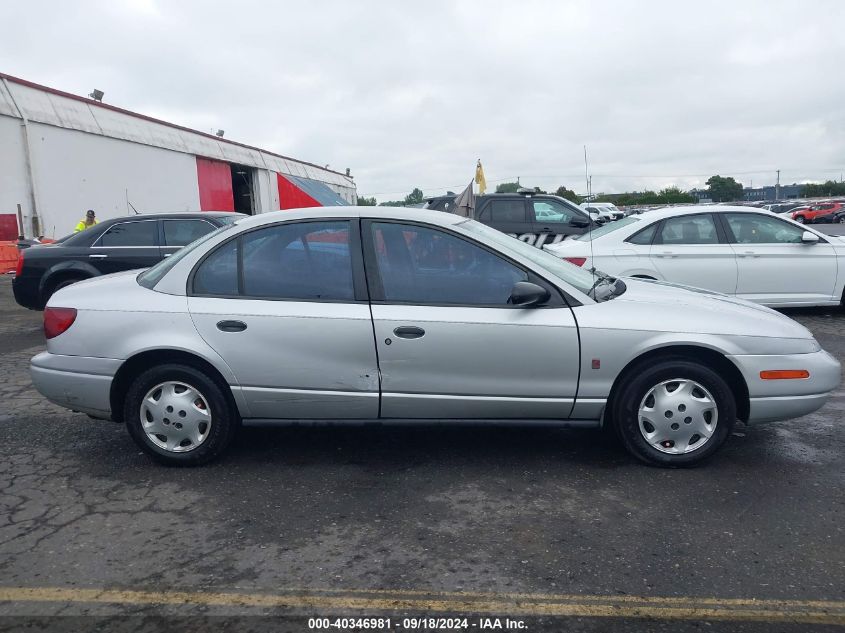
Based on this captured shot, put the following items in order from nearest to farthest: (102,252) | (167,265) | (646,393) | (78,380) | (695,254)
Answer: (646,393) → (78,380) → (167,265) → (695,254) → (102,252)

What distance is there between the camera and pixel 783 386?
4.29 metres

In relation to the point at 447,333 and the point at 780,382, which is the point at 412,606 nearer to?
the point at 447,333

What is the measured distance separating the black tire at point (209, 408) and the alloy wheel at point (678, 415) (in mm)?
2497

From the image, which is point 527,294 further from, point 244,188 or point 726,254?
point 244,188

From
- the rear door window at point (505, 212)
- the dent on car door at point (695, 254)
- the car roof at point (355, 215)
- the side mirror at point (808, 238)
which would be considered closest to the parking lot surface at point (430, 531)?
the car roof at point (355, 215)

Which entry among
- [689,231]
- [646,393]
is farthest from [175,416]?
[689,231]

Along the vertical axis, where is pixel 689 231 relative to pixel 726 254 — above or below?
above

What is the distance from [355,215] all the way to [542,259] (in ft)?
4.09

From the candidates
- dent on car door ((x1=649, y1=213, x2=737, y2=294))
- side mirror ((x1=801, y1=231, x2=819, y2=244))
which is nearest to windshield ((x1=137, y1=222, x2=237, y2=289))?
dent on car door ((x1=649, y1=213, x2=737, y2=294))

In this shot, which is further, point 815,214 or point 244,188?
point 815,214

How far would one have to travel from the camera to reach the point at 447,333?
13.8ft

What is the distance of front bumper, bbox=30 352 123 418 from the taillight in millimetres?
156

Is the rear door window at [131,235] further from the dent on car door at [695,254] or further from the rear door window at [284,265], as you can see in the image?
the dent on car door at [695,254]

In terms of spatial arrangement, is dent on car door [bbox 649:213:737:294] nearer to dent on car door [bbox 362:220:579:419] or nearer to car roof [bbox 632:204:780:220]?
car roof [bbox 632:204:780:220]
